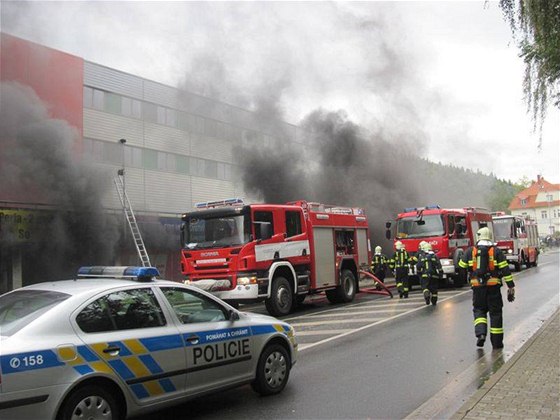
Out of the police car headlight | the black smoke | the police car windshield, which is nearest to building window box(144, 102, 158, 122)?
the black smoke

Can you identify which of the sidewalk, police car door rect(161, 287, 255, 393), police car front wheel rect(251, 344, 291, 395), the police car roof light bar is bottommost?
the sidewalk

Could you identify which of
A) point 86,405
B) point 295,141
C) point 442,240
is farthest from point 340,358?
point 295,141

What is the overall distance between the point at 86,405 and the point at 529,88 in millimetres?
6434

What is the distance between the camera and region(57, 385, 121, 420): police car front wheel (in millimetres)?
3238

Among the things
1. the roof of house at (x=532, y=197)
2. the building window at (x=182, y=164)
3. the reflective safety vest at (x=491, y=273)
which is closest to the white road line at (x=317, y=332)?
the reflective safety vest at (x=491, y=273)

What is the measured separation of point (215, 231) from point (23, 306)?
6693mm

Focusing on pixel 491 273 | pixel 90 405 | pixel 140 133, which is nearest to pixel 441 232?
pixel 491 273

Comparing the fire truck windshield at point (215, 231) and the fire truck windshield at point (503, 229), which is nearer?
the fire truck windshield at point (215, 231)

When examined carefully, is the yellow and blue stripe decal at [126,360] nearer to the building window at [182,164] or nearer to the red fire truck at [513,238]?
the red fire truck at [513,238]

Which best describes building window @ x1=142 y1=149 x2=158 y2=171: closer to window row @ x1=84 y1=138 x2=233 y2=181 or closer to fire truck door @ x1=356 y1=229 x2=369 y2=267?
window row @ x1=84 y1=138 x2=233 y2=181

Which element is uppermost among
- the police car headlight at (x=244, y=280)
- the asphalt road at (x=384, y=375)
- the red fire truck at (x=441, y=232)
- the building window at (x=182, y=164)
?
the building window at (x=182, y=164)

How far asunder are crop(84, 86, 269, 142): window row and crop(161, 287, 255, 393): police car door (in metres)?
16.0

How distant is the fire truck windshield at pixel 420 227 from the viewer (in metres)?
15.5

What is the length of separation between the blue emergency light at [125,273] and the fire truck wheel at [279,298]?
5986 millimetres
